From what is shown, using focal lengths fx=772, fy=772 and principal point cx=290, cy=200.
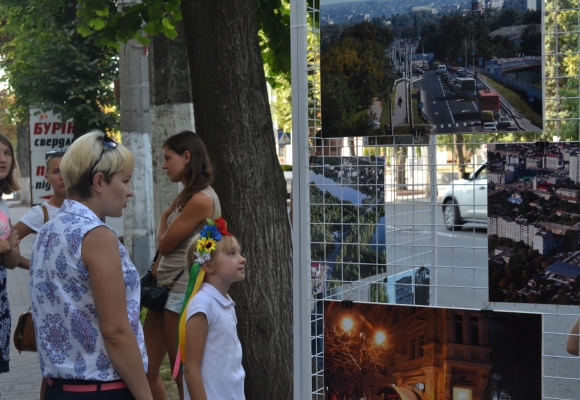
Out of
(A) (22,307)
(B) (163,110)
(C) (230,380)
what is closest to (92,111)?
(A) (22,307)

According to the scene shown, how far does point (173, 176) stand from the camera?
469cm

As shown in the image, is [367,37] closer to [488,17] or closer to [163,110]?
[488,17]

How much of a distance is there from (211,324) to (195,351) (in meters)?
0.15

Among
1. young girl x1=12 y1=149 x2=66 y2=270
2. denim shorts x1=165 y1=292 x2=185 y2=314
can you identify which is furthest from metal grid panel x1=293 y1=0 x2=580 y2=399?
young girl x1=12 y1=149 x2=66 y2=270

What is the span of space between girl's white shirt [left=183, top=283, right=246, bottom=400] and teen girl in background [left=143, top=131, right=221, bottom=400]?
991 millimetres

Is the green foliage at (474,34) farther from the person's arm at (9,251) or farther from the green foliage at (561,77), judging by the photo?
the person's arm at (9,251)

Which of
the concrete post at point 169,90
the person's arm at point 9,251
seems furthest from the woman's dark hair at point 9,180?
the concrete post at point 169,90

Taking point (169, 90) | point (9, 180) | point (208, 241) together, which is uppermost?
point (169, 90)

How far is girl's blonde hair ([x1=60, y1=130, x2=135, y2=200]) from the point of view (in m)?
2.85

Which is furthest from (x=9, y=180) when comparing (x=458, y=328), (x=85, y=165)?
(x=458, y=328)

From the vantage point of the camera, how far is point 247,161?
530 centimetres

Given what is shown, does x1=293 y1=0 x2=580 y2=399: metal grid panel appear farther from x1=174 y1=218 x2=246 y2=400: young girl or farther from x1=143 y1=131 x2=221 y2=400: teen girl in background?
x1=143 y1=131 x2=221 y2=400: teen girl in background

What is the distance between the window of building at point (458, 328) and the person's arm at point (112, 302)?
4.00 ft

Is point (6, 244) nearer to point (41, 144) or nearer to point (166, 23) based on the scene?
point (166, 23)
